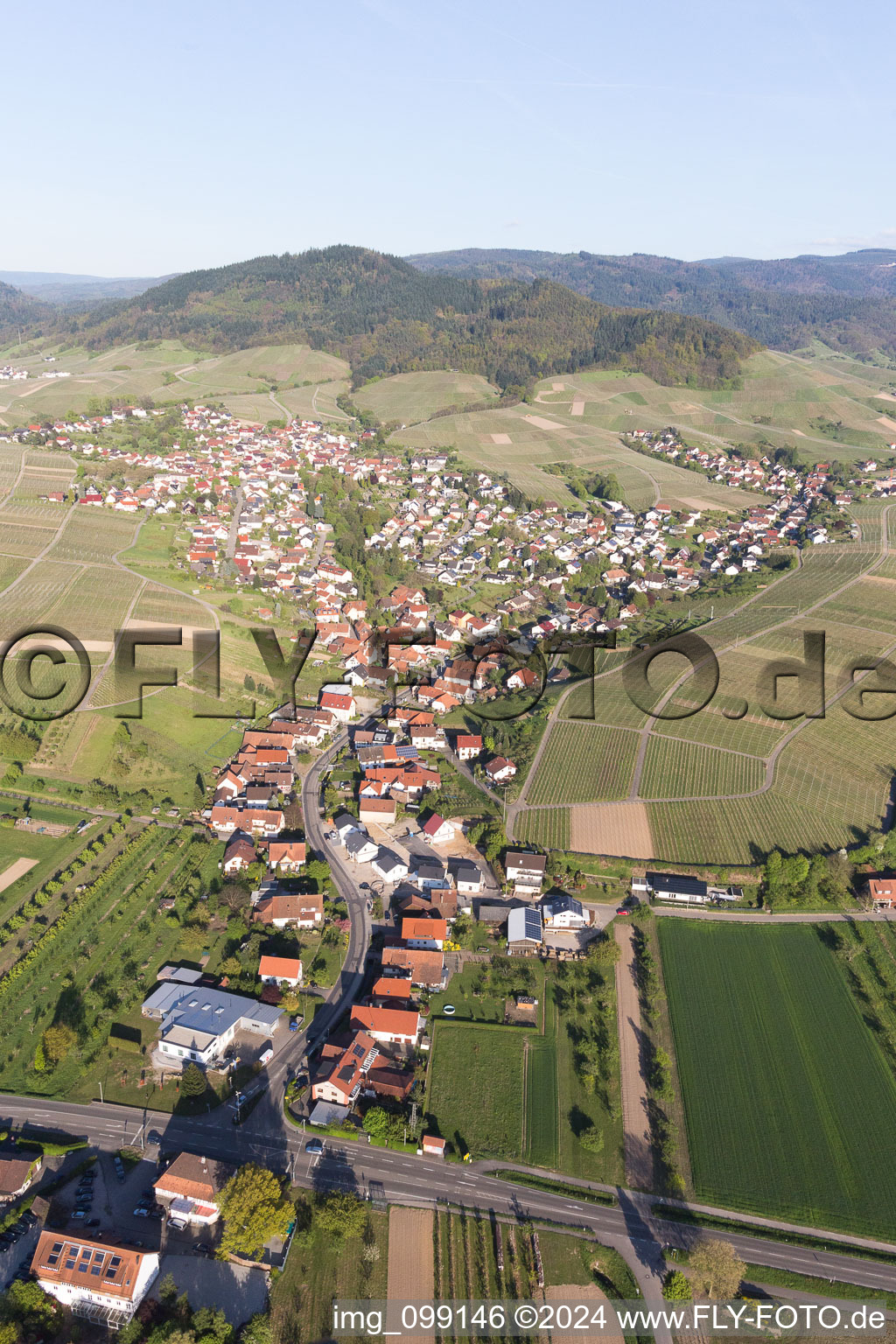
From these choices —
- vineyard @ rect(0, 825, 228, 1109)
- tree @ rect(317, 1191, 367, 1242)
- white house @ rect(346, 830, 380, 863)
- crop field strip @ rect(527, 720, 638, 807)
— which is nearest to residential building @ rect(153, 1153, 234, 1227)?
tree @ rect(317, 1191, 367, 1242)

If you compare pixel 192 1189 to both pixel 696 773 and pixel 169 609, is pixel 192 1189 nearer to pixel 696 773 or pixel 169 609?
pixel 696 773

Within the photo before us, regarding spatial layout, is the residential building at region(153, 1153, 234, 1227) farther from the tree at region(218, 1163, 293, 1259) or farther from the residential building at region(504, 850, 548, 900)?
the residential building at region(504, 850, 548, 900)

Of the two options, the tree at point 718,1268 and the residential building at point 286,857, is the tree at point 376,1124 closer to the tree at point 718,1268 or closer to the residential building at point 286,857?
the tree at point 718,1268

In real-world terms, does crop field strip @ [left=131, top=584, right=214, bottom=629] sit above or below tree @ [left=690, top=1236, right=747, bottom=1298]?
Result: above

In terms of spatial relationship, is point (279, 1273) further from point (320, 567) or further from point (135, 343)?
point (135, 343)

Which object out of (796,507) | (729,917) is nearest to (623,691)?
(729,917)

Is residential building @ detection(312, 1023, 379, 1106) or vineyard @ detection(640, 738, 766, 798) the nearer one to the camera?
residential building @ detection(312, 1023, 379, 1106)
